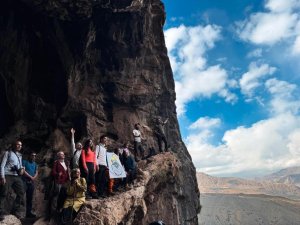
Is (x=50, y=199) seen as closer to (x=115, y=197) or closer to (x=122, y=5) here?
(x=115, y=197)

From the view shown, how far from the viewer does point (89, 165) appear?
12.6 meters

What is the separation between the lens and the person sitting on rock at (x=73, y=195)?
11133 mm

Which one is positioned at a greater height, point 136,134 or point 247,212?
point 136,134

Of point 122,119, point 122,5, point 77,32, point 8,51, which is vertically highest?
point 122,5

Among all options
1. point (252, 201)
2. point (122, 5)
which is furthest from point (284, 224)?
point (122, 5)

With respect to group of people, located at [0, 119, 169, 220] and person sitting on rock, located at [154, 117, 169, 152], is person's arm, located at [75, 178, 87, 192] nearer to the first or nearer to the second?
group of people, located at [0, 119, 169, 220]

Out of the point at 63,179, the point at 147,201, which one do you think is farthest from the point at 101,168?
the point at 147,201

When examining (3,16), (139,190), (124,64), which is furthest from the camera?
(124,64)

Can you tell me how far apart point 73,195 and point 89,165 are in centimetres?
154

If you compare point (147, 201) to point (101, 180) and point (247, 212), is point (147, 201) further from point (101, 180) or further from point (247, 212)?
point (247, 212)

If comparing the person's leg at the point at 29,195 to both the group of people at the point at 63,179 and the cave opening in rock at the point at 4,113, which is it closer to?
the group of people at the point at 63,179

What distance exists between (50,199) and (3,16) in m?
11.7

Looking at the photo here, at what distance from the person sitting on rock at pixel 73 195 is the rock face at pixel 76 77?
18.9ft

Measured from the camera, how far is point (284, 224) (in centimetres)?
8675
